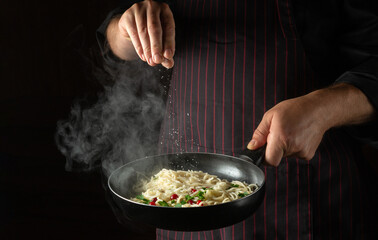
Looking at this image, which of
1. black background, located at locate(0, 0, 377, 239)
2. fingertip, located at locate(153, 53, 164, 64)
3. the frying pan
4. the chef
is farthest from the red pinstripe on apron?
black background, located at locate(0, 0, 377, 239)

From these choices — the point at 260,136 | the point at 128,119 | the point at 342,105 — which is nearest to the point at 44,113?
the point at 128,119

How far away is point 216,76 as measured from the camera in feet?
5.54

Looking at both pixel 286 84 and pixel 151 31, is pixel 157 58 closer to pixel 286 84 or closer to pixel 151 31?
pixel 151 31

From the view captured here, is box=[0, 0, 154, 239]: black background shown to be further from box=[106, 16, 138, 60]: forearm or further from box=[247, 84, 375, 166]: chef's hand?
box=[247, 84, 375, 166]: chef's hand

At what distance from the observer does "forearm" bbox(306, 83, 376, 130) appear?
53.9 inches

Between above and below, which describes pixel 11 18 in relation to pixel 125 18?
below

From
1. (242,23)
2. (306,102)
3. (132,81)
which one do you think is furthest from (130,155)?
(306,102)

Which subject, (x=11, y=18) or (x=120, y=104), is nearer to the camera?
(x=120, y=104)

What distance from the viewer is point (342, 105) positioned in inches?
55.8

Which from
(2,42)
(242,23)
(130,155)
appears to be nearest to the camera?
(242,23)

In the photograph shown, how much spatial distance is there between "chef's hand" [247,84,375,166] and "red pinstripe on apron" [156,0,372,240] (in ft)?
0.64

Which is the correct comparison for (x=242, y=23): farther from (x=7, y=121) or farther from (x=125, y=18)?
(x=7, y=121)

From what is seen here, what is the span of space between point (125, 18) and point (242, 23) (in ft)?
1.63

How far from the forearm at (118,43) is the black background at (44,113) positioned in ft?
3.34
